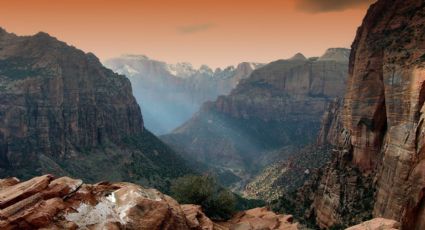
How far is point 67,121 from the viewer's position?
15425 centimetres

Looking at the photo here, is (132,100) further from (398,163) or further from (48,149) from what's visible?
(398,163)

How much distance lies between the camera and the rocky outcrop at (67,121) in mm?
134375

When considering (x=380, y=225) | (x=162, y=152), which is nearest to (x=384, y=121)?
(x=380, y=225)

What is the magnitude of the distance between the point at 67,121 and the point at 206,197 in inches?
4433

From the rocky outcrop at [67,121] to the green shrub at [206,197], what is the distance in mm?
79566

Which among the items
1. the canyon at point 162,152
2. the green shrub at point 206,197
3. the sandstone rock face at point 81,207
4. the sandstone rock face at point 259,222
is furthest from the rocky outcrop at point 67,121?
the sandstone rock face at point 81,207

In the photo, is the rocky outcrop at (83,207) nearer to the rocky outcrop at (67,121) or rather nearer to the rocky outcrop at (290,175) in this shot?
the rocky outcrop at (67,121)

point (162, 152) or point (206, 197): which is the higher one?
point (206, 197)

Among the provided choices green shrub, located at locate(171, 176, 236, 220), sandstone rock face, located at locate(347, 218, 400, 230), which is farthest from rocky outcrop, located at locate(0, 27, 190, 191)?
sandstone rock face, located at locate(347, 218, 400, 230)

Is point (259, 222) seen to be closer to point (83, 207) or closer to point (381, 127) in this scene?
point (83, 207)

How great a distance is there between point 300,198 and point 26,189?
2827 inches

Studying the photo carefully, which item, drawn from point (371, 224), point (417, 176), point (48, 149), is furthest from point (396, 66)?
point (48, 149)

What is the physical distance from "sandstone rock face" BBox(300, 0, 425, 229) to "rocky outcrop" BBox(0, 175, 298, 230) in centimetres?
2874

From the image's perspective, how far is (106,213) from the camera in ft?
103
